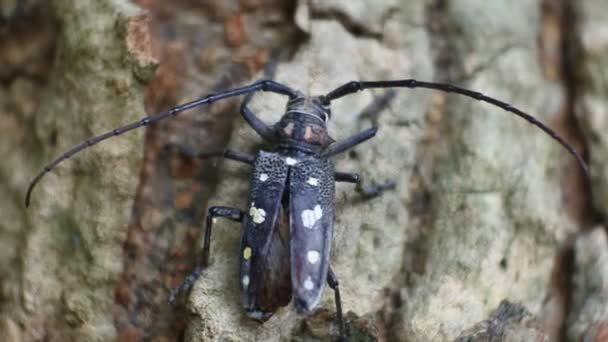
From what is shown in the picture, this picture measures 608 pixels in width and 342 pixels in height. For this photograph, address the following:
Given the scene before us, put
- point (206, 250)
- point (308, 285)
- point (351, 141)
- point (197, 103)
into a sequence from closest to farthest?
point (308, 285) → point (197, 103) → point (206, 250) → point (351, 141)

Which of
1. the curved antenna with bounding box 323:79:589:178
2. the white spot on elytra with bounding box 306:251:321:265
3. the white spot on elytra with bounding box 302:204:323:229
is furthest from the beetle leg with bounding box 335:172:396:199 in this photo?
the white spot on elytra with bounding box 306:251:321:265

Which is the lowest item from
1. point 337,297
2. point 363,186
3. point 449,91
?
point 337,297

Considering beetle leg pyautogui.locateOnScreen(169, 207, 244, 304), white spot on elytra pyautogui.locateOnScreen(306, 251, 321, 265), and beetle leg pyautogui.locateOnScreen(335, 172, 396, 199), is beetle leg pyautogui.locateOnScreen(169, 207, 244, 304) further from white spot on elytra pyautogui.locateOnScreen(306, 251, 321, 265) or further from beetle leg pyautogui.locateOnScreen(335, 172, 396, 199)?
beetle leg pyautogui.locateOnScreen(335, 172, 396, 199)

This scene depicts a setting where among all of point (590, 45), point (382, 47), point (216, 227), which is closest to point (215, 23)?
point (382, 47)

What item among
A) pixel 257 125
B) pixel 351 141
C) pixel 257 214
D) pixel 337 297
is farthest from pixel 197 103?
pixel 337 297

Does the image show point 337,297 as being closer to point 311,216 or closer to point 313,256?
point 313,256

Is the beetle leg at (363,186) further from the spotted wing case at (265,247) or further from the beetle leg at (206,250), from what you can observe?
the beetle leg at (206,250)
